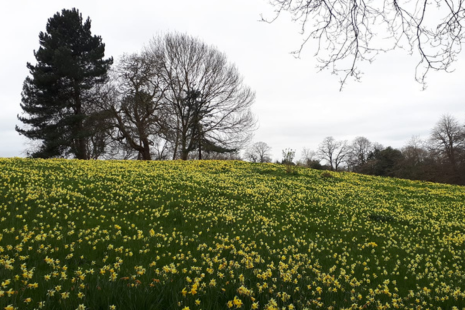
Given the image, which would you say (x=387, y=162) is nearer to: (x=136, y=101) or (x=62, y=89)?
(x=136, y=101)

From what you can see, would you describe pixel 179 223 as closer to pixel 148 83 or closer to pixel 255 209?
pixel 255 209

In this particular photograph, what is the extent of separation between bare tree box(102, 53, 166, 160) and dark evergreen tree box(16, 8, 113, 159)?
2.00 meters

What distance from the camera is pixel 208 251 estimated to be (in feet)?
16.2

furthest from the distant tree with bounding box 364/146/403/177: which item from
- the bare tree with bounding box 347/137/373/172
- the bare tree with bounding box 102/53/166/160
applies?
the bare tree with bounding box 102/53/166/160

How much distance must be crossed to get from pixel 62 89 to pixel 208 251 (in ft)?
105

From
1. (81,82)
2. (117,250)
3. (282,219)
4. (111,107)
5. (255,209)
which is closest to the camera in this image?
(117,250)

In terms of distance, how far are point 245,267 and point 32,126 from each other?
3412cm

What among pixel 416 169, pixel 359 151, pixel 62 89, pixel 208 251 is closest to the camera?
pixel 208 251

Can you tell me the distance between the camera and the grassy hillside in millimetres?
2787

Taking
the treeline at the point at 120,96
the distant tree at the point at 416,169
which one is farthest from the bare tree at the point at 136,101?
the distant tree at the point at 416,169

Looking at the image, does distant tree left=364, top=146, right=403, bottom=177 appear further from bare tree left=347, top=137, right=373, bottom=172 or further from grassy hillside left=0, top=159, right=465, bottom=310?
grassy hillside left=0, top=159, right=465, bottom=310

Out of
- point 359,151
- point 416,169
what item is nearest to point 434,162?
point 416,169

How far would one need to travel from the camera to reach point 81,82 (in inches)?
1149

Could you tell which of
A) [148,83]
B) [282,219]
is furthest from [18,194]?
[148,83]
